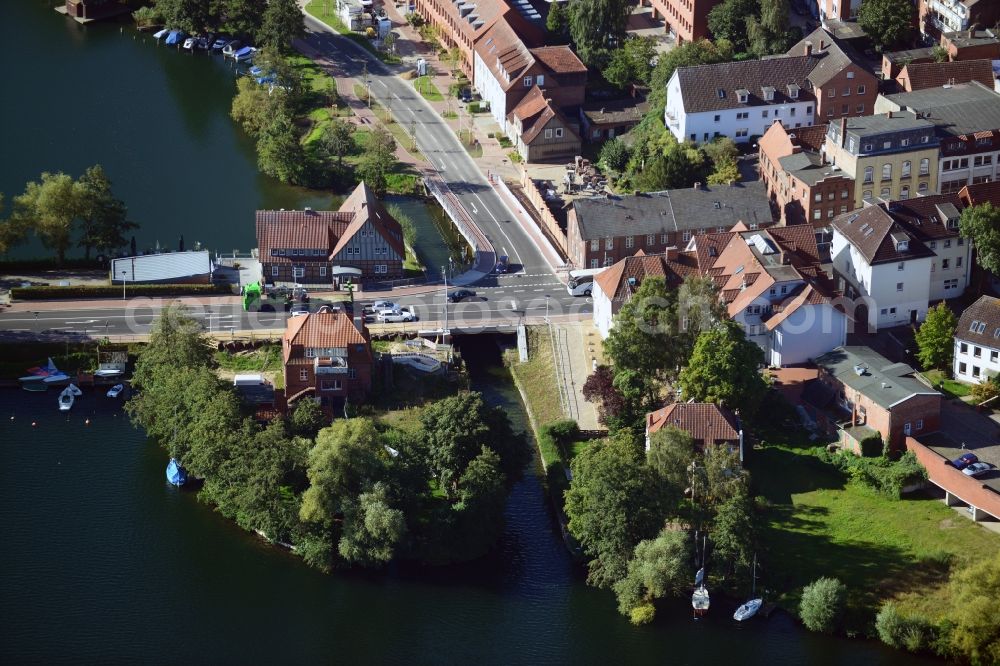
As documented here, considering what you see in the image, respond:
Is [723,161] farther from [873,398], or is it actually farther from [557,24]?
[873,398]

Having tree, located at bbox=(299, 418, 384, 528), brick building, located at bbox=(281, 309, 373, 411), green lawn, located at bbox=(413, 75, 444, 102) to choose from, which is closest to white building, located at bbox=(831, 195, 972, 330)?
brick building, located at bbox=(281, 309, 373, 411)

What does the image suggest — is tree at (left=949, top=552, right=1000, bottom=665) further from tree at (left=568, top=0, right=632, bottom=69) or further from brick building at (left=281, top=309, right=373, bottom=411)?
tree at (left=568, top=0, right=632, bottom=69)

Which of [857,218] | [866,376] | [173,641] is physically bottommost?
[173,641]

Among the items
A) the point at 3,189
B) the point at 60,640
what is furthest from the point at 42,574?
the point at 3,189

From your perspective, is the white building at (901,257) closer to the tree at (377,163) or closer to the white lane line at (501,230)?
the white lane line at (501,230)

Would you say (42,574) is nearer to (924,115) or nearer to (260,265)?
(260,265)

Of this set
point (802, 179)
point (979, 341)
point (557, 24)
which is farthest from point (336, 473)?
point (557, 24)
